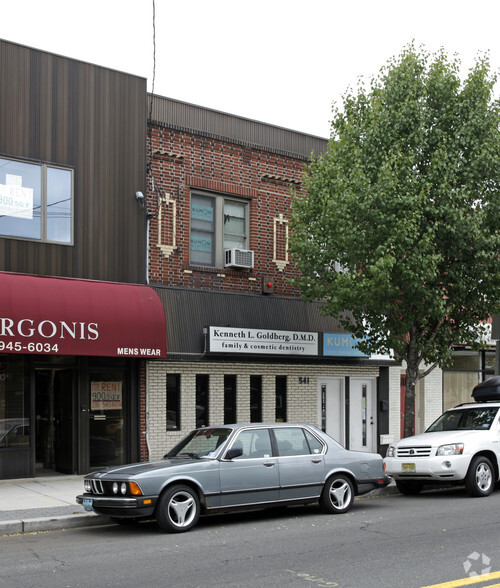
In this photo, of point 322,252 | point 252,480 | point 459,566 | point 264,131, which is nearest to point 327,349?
point 322,252

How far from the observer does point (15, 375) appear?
1503cm

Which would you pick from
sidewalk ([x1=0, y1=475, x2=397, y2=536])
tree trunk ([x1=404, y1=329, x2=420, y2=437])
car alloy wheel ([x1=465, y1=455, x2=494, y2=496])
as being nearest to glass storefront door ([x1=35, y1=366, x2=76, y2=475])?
sidewalk ([x1=0, y1=475, x2=397, y2=536])

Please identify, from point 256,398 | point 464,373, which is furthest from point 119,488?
point 464,373

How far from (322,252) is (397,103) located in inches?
135

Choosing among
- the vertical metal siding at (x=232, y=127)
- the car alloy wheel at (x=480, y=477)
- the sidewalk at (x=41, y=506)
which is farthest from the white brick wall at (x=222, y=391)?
the car alloy wheel at (x=480, y=477)

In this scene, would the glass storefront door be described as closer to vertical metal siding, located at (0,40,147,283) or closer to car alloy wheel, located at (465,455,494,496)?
vertical metal siding, located at (0,40,147,283)

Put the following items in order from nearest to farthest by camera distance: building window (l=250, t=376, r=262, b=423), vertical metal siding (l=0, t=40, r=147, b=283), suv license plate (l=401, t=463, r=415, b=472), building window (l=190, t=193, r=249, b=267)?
suv license plate (l=401, t=463, r=415, b=472), vertical metal siding (l=0, t=40, r=147, b=283), building window (l=190, t=193, r=249, b=267), building window (l=250, t=376, r=262, b=423)

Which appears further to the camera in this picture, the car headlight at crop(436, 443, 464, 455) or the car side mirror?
the car headlight at crop(436, 443, 464, 455)

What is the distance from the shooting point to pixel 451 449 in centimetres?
1306

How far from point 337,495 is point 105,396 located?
6.35 m

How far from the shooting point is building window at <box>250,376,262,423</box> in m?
18.2

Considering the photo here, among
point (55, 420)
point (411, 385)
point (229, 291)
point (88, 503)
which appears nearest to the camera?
point (88, 503)

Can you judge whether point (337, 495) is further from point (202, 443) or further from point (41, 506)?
point (41, 506)

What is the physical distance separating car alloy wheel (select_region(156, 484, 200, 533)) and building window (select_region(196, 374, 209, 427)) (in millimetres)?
7116
